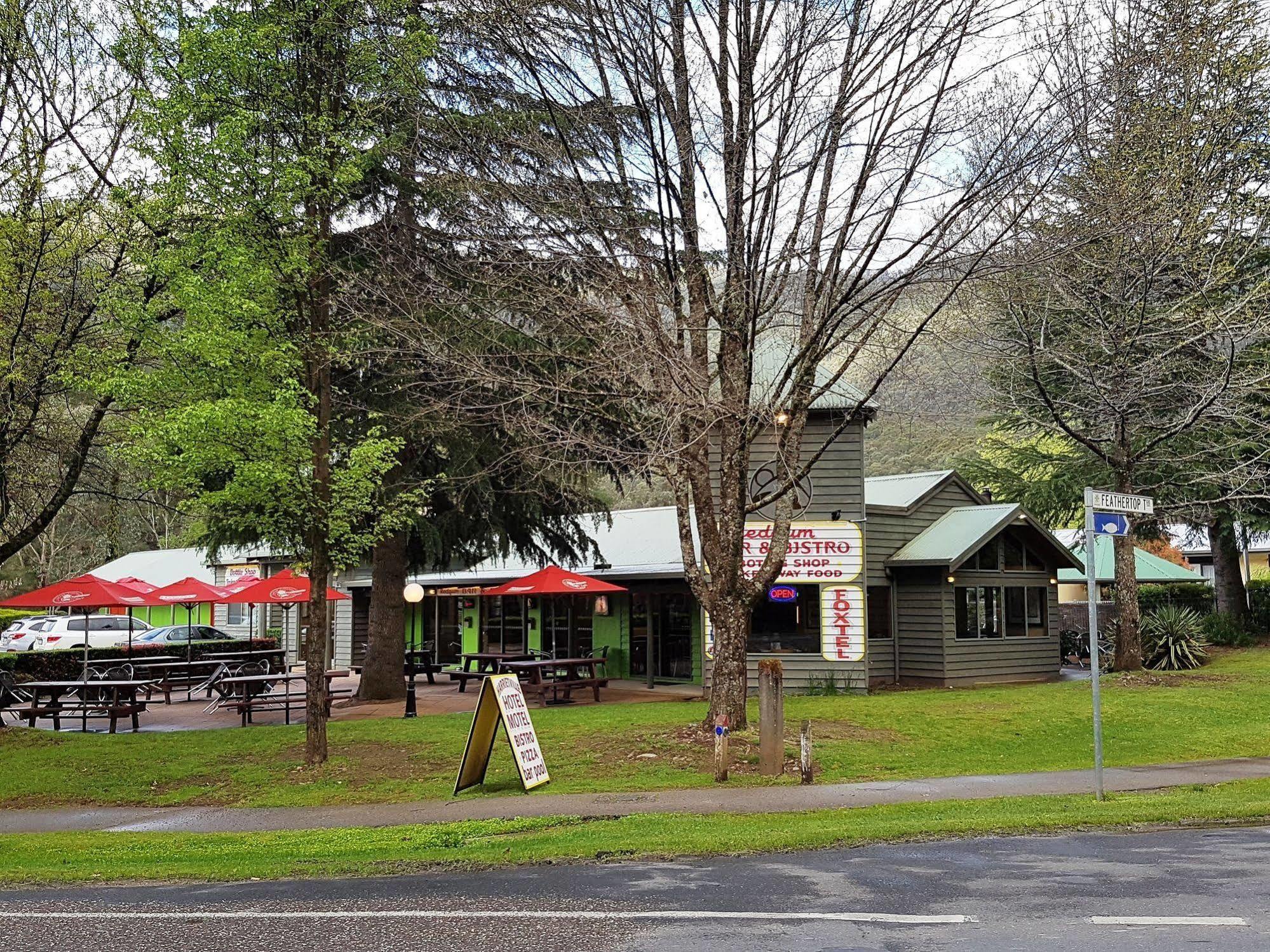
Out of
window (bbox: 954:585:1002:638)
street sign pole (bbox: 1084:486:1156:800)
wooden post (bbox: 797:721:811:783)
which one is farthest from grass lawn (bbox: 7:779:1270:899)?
window (bbox: 954:585:1002:638)

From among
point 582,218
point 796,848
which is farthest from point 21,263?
point 796,848

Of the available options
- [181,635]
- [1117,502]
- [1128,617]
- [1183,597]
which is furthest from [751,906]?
[1183,597]

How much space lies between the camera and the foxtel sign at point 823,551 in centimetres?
2138

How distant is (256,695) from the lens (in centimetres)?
2145

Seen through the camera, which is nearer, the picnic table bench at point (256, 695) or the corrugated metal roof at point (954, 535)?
the picnic table bench at point (256, 695)

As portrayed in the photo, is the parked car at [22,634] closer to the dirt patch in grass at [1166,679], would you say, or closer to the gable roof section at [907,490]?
the gable roof section at [907,490]

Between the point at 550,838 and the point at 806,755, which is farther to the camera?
the point at 806,755

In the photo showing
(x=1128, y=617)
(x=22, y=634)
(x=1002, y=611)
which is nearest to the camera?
(x=1128, y=617)

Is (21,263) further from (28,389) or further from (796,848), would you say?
(796,848)

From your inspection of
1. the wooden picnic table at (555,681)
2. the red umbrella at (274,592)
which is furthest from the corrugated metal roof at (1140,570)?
the red umbrella at (274,592)

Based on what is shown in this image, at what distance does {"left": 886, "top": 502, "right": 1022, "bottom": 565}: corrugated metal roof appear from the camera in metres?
22.2

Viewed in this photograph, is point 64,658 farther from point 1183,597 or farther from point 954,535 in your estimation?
point 1183,597

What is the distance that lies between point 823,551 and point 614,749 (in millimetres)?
9014

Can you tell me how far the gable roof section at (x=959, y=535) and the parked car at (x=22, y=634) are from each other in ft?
98.3
